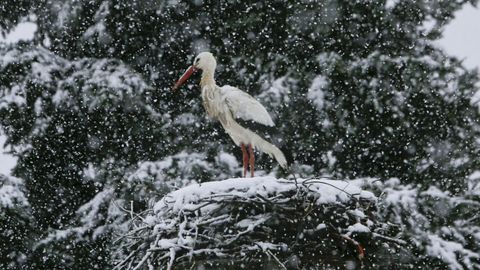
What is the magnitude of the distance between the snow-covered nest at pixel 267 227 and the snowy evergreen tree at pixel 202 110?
4462mm

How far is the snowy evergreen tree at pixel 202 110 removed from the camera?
28.9ft

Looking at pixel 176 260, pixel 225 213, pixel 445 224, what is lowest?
pixel 176 260

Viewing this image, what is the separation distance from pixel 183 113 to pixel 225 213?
17.8 ft

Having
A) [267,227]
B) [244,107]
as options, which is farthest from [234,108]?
[267,227]

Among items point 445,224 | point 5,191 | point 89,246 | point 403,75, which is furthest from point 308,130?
point 5,191

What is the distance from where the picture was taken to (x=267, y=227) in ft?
12.4

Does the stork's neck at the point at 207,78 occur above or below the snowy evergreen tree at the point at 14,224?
below

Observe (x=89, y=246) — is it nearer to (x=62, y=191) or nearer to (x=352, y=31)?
(x=62, y=191)

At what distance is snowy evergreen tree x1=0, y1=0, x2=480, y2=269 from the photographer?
28.9 feet

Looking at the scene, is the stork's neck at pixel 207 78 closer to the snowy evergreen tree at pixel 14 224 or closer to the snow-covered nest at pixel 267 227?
the snow-covered nest at pixel 267 227

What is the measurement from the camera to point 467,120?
9094 millimetres

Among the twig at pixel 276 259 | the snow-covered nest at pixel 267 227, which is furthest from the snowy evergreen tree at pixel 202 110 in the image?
the twig at pixel 276 259

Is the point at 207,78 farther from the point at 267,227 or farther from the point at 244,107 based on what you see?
the point at 267,227

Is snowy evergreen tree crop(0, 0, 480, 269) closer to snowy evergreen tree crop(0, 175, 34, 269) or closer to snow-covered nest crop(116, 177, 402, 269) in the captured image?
snowy evergreen tree crop(0, 175, 34, 269)
